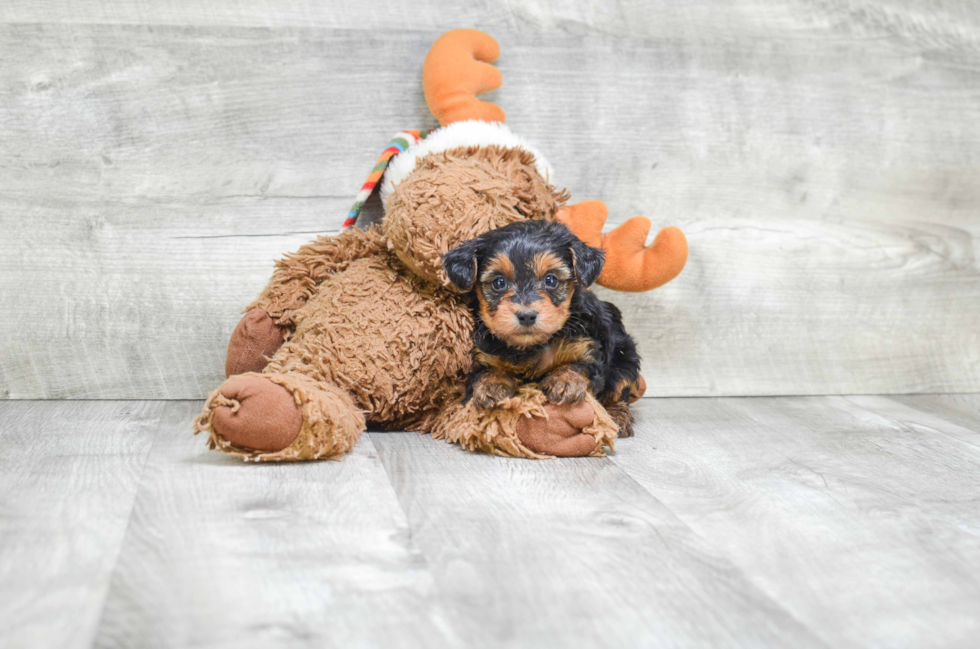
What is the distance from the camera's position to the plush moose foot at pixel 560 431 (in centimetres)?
174

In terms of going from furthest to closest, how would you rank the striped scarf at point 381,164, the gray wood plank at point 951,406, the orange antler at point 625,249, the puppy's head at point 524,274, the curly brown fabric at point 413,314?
the gray wood plank at point 951,406
the striped scarf at point 381,164
the orange antler at point 625,249
the curly brown fabric at point 413,314
the puppy's head at point 524,274

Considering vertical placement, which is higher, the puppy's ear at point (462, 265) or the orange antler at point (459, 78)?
the orange antler at point (459, 78)

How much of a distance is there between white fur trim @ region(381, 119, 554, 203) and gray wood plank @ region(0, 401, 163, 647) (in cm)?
85

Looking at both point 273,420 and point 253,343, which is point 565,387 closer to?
point 273,420

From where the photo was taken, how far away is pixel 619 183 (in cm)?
240

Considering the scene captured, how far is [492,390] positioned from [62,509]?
32.8 inches

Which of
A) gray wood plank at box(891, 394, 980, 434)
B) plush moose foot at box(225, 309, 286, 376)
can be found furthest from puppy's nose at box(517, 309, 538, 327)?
gray wood plank at box(891, 394, 980, 434)

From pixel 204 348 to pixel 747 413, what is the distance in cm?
152

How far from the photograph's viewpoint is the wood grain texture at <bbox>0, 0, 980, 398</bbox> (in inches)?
85.2

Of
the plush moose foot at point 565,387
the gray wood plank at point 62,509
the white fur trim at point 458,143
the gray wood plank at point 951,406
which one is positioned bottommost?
the gray wood plank at point 951,406

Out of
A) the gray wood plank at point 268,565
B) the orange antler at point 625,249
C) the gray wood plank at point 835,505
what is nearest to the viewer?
the gray wood plank at point 268,565

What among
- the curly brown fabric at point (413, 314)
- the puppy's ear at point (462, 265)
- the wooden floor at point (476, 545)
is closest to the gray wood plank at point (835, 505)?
the wooden floor at point (476, 545)

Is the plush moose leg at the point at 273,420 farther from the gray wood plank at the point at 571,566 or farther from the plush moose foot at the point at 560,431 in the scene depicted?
the plush moose foot at the point at 560,431

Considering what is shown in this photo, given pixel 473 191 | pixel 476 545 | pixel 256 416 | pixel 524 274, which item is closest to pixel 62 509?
pixel 256 416
